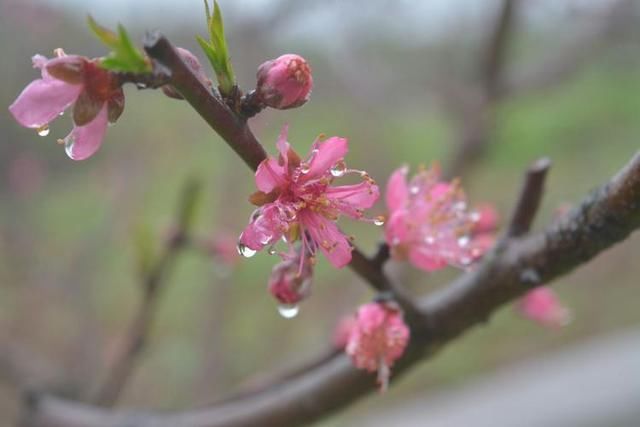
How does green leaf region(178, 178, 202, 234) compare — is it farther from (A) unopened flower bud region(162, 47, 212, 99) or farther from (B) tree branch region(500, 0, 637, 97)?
(B) tree branch region(500, 0, 637, 97)

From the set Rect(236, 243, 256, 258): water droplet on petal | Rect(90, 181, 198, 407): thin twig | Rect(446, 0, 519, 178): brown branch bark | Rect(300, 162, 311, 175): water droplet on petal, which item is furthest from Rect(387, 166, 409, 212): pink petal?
Rect(446, 0, 519, 178): brown branch bark

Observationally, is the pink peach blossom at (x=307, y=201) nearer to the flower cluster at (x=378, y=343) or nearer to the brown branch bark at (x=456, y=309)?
the flower cluster at (x=378, y=343)

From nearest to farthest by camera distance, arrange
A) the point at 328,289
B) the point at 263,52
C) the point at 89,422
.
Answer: the point at 89,422 → the point at 263,52 → the point at 328,289

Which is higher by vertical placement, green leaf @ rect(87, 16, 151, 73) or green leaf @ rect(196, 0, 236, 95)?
green leaf @ rect(196, 0, 236, 95)

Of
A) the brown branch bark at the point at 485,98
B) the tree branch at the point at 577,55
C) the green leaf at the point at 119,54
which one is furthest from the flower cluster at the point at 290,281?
the tree branch at the point at 577,55

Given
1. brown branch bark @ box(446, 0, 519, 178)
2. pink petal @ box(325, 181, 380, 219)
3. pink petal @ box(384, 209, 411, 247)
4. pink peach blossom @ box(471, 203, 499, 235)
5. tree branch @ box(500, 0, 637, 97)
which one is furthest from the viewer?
tree branch @ box(500, 0, 637, 97)

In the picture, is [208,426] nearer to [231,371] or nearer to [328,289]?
[231,371]

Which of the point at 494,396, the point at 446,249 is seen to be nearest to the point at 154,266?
the point at 446,249

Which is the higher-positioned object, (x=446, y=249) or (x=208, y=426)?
(x=446, y=249)
